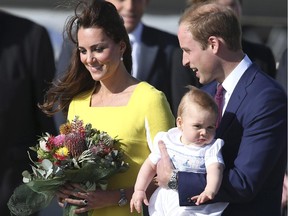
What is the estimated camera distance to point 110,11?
5.18 meters

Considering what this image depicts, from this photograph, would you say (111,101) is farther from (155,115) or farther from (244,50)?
(244,50)

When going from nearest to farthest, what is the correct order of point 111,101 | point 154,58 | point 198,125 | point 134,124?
point 198,125, point 134,124, point 111,101, point 154,58

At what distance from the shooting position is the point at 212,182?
4.40 metres

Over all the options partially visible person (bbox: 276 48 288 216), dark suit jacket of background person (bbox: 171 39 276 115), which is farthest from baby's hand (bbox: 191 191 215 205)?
partially visible person (bbox: 276 48 288 216)

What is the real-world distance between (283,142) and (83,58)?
1107mm

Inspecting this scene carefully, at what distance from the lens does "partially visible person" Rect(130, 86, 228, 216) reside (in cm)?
445

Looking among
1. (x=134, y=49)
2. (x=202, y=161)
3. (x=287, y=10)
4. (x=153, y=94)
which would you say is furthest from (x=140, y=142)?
(x=287, y=10)

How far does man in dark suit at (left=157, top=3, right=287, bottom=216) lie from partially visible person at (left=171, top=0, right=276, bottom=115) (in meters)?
1.96

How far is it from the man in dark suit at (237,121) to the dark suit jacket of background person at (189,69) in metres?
2.10

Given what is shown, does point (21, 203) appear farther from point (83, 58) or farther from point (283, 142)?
point (283, 142)

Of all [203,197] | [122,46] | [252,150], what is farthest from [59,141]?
[252,150]

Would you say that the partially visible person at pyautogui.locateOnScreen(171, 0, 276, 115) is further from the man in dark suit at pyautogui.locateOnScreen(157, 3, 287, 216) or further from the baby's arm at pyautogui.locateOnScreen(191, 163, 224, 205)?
the baby's arm at pyautogui.locateOnScreen(191, 163, 224, 205)

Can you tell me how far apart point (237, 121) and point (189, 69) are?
2349 millimetres

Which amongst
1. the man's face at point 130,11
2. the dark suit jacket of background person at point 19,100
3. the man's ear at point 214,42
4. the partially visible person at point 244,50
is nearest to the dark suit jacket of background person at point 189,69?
the partially visible person at point 244,50
